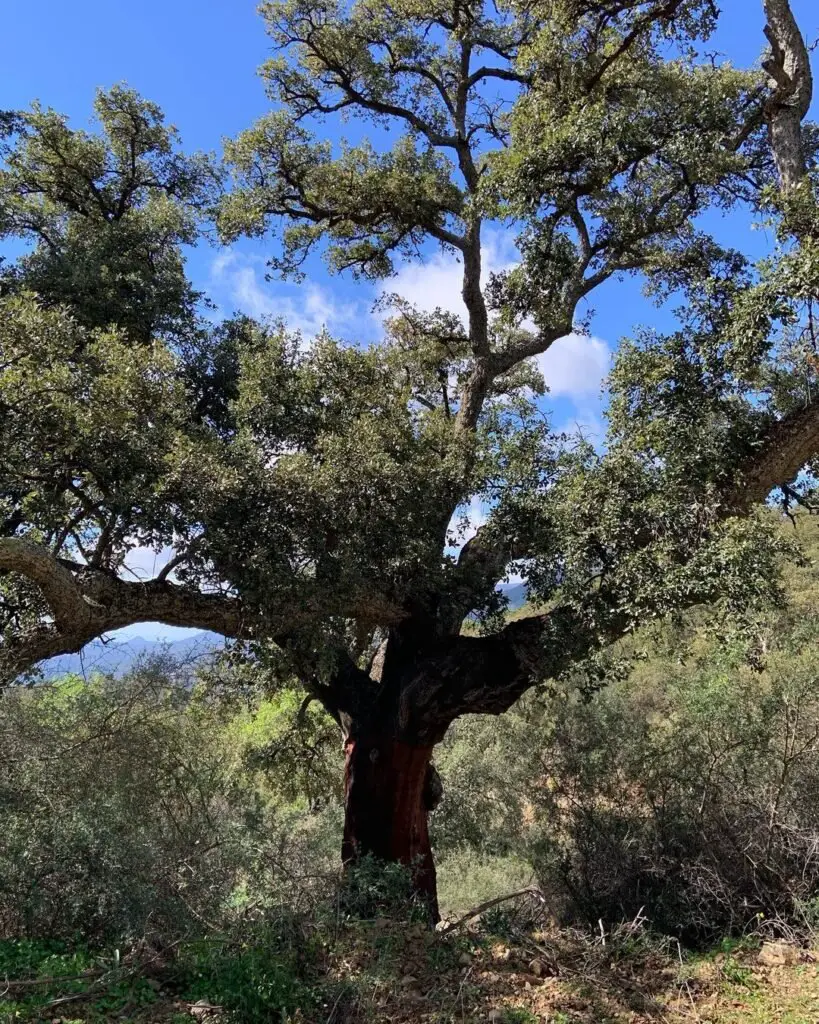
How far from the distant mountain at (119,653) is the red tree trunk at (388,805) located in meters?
2.41

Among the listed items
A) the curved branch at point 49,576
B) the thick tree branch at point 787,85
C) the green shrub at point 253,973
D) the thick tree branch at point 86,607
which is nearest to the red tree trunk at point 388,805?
the thick tree branch at point 86,607

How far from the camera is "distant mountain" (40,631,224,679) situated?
24.1ft

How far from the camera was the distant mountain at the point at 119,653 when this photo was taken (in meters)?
7.33

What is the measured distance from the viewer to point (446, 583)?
7.95 m

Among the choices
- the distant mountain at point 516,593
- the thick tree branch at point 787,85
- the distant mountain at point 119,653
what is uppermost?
the thick tree branch at point 787,85

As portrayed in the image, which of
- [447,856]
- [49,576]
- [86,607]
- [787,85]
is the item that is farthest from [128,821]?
[787,85]

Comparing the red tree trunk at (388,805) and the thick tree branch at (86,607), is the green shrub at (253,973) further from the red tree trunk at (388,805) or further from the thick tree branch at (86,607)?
the red tree trunk at (388,805)

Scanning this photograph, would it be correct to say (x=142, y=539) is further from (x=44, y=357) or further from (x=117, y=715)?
(x=117, y=715)

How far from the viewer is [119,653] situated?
809 centimetres

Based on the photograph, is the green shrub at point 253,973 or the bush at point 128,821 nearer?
the green shrub at point 253,973

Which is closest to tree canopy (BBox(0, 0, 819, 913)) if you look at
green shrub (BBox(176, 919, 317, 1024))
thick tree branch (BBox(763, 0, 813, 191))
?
thick tree branch (BBox(763, 0, 813, 191))

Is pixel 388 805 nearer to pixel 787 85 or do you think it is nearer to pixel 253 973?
pixel 253 973

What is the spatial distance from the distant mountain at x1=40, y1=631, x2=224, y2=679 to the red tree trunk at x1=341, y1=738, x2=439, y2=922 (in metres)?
2.41

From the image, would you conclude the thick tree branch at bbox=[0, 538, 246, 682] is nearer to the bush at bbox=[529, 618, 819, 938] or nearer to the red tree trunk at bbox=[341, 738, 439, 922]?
the red tree trunk at bbox=[341, 738, 439, 922]
